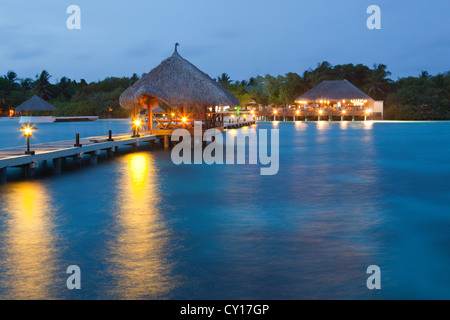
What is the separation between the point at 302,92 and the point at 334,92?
Result: 27.5 ft

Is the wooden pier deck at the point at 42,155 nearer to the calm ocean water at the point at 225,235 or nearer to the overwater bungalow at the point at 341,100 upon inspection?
the calm ocean water at the point at 225,235

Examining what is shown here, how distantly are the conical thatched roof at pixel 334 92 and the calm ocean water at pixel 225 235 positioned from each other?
141 ft

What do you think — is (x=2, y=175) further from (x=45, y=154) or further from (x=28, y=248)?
(x=28, y=248)

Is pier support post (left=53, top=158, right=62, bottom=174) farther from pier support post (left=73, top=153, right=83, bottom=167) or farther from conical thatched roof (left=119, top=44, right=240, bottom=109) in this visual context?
conical thatched roof (left=119, top=44, right=240, bottom=109)

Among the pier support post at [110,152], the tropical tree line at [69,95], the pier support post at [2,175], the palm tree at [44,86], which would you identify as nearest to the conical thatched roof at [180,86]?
the pier support post at [110,152]

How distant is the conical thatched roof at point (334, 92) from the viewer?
55156 mm

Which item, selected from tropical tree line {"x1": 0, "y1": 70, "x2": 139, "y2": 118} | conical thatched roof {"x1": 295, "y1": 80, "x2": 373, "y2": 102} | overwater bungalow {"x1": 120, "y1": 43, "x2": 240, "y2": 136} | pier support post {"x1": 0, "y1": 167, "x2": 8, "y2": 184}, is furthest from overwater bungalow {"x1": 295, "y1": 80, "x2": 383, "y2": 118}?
pier support post {"x1": 0, "y1": 167, "x2": 8, "y2": 184}

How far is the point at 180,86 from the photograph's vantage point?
78.6 ft

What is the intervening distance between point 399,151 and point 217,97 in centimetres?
893

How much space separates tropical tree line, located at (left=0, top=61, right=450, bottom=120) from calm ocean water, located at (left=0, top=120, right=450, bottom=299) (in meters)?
45.7

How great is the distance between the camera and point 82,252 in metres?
6.09

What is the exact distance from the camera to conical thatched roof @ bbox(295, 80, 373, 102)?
181 ft
